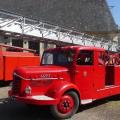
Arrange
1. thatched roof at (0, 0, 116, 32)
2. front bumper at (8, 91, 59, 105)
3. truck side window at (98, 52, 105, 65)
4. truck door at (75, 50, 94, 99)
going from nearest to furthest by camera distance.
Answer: front bumper at (8, 91, 59, 105) → truck door at (75, 50, 94, 99) → truck side window at (98, 52, 105, 65) → thatched roof at (0, 0, 116, 32)

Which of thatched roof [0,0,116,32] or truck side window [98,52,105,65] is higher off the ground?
thatched roof [0,0,116,32]

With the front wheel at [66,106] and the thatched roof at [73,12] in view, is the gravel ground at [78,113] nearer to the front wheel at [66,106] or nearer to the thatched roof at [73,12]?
the front wheel at [66,106]

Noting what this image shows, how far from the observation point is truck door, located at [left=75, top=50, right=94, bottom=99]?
1163 centimetres

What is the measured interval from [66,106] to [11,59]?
28.2 feet

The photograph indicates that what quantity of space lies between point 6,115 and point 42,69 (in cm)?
174

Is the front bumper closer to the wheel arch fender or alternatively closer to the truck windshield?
the wheel arch fender

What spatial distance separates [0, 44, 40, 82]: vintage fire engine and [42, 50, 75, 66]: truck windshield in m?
6.42

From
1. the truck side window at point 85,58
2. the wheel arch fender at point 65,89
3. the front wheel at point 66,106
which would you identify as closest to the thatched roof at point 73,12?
the truck side window at point 85,58

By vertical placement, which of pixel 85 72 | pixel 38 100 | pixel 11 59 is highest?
pixel 11 59

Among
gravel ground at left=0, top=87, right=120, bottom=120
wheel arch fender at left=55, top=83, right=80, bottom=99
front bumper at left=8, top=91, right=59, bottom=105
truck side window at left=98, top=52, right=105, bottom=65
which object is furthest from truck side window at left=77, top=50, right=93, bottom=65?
front bumper at left=8, top=91, right=59, bottom=105

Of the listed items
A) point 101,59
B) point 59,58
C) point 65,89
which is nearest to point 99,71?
point 101,59

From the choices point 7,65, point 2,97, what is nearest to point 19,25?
point 7,65

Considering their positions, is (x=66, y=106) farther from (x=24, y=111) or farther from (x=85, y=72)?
(x=24, y=111)

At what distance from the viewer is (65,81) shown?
1124 cm
